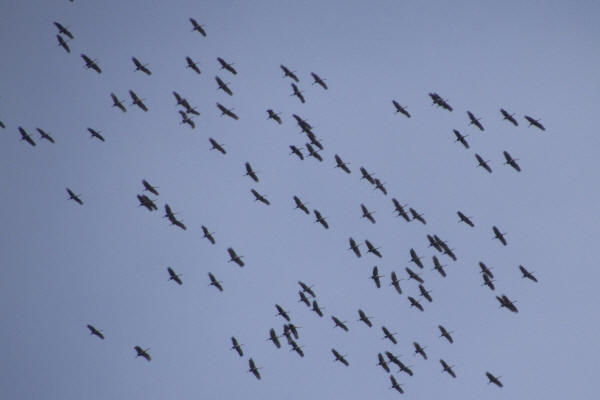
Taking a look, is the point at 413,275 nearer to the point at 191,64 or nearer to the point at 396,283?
the point at 396,283

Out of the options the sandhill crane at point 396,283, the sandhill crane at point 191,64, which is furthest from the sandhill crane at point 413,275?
the sandhill crane at point 191,64

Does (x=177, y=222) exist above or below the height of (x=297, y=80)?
below

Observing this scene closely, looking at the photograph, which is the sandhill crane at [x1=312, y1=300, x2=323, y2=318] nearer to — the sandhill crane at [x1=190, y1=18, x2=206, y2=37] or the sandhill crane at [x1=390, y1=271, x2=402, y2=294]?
the sandhill crane at [x1=390, y1=271, x2=402, y2=294]

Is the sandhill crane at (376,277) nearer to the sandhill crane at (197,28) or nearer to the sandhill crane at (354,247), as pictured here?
Result: the sandhill crane at (354,247)

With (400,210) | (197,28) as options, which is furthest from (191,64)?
(400,210)

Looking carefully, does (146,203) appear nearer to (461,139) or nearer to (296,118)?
(296,118)

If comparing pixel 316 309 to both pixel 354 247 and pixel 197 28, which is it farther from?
pixel 197 28

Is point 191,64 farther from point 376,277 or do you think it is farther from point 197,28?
point 376,277

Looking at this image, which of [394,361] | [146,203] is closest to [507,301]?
[394,361]

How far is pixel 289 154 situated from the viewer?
109m

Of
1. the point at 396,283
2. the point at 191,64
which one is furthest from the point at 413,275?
the point at 191,64

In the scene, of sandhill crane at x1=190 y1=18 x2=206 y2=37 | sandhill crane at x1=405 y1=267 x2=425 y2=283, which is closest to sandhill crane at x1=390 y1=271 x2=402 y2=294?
sandhill crane at x1=405 y1=267 x2=425 y2=283

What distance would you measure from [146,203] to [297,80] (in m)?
16.5

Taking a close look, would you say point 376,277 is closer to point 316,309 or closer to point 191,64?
point 316,309
